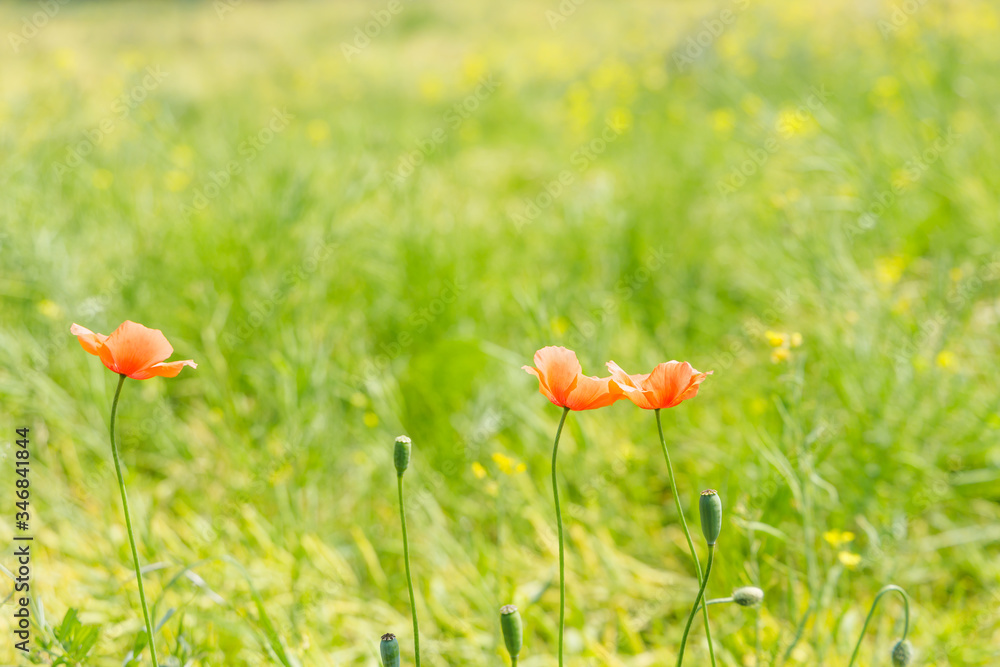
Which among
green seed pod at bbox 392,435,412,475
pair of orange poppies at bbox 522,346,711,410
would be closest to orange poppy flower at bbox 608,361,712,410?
pair of orange poppies at bbox 522,346,711,410

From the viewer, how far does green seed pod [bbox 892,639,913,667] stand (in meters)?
1.08

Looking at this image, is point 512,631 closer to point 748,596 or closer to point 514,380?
point 748,596

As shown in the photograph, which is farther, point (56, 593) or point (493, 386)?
point (493, 386)

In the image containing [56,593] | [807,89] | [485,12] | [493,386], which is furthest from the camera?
[485,12]

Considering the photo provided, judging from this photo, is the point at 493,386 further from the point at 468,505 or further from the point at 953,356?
the point at 953,356

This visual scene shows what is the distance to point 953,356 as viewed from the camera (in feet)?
6.72

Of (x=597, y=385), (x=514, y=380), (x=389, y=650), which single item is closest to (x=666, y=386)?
(x=597, y=385)

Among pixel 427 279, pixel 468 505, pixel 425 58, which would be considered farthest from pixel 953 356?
pixel 425 58

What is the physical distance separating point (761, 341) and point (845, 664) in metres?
1.16

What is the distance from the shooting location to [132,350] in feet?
3.39

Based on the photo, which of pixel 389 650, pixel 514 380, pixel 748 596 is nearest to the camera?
pixel 389 650

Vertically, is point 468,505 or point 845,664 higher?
point 845,664

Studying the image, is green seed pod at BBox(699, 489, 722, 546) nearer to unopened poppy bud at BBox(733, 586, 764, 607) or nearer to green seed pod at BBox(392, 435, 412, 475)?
unopened poppy bud at BBox(733, 586, 764, 607)

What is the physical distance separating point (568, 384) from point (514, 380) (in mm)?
1187
